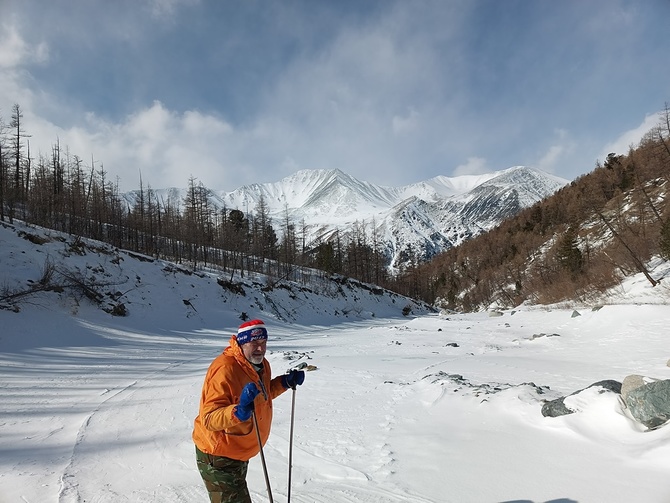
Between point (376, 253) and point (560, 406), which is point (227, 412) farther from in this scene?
point (376, 253)

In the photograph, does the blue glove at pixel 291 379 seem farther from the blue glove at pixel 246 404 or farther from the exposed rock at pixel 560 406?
the exposed rock at pixel 560 406

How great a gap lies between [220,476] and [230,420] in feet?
1.95

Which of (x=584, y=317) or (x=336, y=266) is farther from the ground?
(x=336, y=266)

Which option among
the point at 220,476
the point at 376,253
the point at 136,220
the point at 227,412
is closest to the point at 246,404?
the point at 227,412

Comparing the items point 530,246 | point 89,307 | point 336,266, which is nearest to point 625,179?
point 530,246

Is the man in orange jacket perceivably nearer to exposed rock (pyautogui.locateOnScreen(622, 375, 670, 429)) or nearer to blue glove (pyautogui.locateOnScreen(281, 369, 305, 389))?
blue glove (pyautogui.locateOnScreen(281, 369, 305, 389))

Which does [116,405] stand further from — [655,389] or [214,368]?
[655,389]

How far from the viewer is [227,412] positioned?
2537 millimetres

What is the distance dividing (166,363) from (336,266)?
48966 mm

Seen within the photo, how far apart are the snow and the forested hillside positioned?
18.9 meters

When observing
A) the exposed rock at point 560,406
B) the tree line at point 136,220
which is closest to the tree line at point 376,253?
the tree line at point 136,220

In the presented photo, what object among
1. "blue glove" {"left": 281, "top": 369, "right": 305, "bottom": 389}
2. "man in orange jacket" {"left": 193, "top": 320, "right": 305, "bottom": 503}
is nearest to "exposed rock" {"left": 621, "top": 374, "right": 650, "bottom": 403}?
"blue glove" {"left": 281, "top": 369, "right": 305, "bottom": 389}

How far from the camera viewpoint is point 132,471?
470cm

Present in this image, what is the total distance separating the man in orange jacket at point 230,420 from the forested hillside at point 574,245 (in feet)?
92.7
